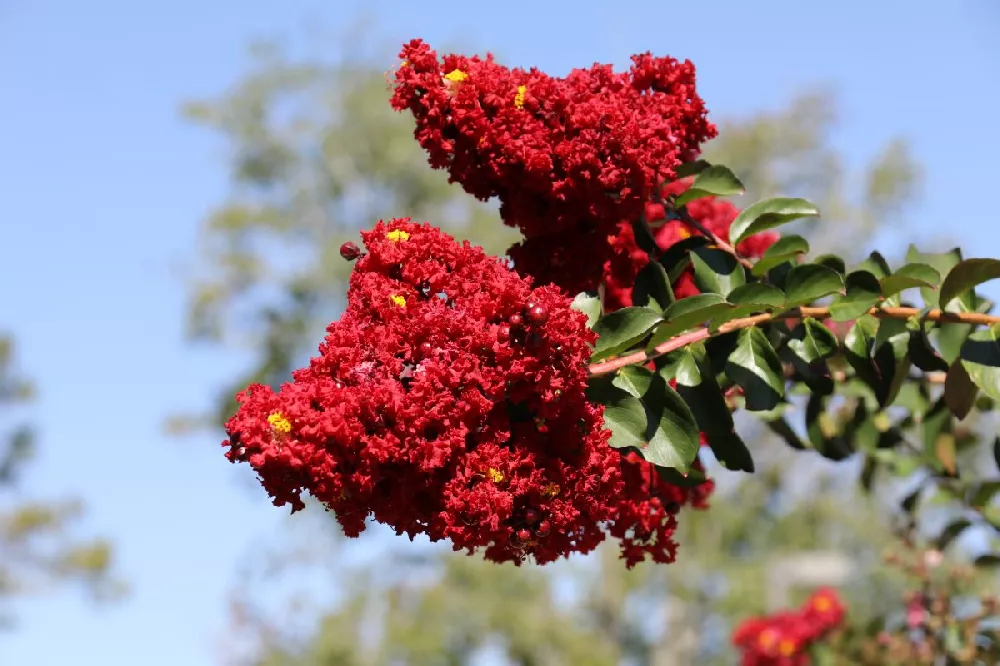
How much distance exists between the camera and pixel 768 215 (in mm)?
2941

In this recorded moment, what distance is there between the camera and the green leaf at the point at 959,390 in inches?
111

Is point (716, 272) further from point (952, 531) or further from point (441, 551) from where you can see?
point (441, 551)

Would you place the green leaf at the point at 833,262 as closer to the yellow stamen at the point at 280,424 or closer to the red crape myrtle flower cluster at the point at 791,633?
the yellow stamen at the point at 280,424

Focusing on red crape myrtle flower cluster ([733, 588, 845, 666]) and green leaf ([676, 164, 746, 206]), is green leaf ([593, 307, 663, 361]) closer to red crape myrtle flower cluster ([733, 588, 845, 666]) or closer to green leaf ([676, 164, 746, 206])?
green leaf ([676, 164, 746, 206])

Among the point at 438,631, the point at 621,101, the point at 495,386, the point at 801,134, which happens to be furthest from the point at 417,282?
the point at 801,134

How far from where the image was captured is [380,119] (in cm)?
1786

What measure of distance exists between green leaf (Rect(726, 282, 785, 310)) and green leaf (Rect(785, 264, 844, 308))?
3 cm

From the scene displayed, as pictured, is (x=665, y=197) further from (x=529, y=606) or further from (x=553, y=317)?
(x=529, y=606)

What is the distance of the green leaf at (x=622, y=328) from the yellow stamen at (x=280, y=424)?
0.65 metres

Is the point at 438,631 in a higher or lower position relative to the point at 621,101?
higher

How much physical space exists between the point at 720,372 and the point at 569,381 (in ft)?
2.09

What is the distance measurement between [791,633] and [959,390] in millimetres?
3400

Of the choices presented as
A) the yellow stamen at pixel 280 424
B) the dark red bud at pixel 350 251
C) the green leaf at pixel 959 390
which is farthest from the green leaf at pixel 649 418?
the green leaf at pixel 959 390

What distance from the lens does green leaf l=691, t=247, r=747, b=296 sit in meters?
2.80
